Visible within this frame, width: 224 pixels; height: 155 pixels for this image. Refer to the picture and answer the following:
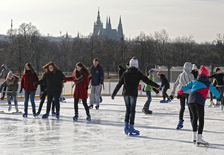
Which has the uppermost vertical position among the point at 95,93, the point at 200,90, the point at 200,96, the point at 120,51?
the point at 120,51

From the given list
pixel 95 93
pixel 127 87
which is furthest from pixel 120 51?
pixel 127 87

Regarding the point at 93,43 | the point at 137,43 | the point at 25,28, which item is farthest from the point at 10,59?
the point at 137,43

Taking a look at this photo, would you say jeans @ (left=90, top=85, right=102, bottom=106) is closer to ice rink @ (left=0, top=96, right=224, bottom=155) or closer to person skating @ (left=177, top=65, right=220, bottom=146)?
ice rink @ (left=0, top=96, right=224, bottom=155)

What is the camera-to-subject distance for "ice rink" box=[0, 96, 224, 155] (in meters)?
5.13

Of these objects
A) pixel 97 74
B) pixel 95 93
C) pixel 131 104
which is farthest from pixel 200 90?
pixel 95 93

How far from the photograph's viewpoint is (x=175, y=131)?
6.96 metres

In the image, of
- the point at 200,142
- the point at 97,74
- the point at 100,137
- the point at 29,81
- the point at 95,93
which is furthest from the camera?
the point at 95,93

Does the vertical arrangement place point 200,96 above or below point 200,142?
above

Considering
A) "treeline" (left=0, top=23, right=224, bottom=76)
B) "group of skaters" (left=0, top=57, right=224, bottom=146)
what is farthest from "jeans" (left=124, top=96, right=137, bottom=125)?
"treeline" (left=0, top=23, right=224, bottom=76)

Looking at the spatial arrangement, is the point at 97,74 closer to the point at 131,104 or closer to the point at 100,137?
the point at 131,104

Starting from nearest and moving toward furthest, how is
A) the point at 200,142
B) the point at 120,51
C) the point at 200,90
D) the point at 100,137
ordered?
the point at 200,142, the point at 200,90, the point at 100,137, the point at 120,51

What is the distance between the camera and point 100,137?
6.23 meters

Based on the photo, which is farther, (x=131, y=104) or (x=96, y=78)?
(x=96, y=78)

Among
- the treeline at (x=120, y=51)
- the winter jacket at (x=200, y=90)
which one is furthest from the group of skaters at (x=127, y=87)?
the treeline at (x=120, y=51)
